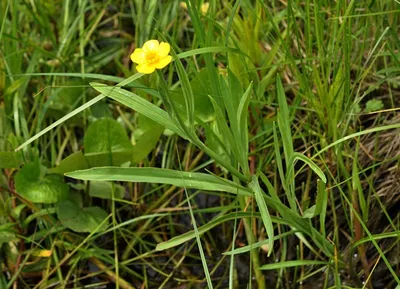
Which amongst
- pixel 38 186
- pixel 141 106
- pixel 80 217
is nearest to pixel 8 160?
pixel 38 186

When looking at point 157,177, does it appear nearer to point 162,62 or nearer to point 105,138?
point 162,62

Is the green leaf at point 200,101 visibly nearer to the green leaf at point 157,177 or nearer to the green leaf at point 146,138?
the green leaf at point 146,138

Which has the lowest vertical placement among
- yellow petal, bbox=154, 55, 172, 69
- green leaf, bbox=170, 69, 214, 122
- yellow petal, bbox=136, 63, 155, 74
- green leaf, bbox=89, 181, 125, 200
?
green leaf, bbox=89, 181, 125, 200

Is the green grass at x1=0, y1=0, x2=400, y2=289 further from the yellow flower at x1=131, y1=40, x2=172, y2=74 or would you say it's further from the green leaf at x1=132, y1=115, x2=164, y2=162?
the yellow flower at x1=131, y1=40, x2=172, y2=74

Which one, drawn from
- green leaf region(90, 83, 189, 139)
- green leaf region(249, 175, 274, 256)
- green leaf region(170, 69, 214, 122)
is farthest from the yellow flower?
green leaf region(170, 69, 214, 122)

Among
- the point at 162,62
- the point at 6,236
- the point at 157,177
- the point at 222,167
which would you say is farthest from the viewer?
the point at 6,236

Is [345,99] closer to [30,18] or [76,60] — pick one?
[76,60]
